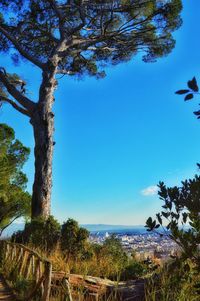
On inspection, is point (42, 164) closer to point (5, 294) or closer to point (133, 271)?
point (133, 271)

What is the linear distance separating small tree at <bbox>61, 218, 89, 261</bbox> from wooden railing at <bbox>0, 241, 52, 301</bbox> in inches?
53.3

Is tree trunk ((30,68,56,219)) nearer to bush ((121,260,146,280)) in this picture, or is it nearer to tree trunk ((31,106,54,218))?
tree trunk ((31,106,54,218))

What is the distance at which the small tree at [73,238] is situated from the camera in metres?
11.0

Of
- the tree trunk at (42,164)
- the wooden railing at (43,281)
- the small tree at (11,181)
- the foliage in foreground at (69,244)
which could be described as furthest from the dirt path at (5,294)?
the small tree at (11,181)

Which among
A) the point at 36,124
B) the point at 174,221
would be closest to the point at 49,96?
the point at 36,124

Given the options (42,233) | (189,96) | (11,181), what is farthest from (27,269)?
(11,181)

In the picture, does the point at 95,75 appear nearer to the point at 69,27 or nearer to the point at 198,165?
the point at 69,27

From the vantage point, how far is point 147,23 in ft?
64.7

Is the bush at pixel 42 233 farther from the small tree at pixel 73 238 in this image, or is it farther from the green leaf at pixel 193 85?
the green leaf at pixel 193 85

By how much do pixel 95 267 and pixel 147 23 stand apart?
43.5ft

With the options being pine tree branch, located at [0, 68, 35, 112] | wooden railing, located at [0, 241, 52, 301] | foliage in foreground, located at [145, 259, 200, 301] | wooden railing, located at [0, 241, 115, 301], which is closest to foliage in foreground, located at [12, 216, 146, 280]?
wooden railing, located at [0, 241, 52, 301]

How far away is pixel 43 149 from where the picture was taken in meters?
15.4

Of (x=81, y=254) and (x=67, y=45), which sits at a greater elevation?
(x=67, y=45)

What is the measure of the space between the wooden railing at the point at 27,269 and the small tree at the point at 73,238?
1354 millimetres
